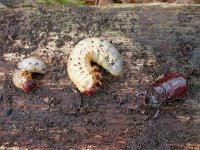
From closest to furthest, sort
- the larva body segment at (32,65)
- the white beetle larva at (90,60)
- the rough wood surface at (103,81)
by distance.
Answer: the rough wood surface at (103,81)
the white beetle larva at (90,60)
the larva body segment at (32,65)

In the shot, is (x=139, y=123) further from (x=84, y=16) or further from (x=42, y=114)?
(x=84, y=16)

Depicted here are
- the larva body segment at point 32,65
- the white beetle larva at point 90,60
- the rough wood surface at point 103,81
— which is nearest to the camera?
the rough wood surface at point 103,81

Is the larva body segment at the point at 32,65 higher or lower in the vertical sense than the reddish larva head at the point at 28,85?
higher

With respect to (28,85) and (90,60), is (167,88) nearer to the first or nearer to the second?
(90,60)

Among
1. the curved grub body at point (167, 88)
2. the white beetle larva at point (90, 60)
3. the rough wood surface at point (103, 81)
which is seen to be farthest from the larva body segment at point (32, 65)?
the curved grub body at point (167, 88)

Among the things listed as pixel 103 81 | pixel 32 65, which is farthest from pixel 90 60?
pixel 32 65

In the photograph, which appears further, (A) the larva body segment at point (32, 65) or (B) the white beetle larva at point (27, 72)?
(A) the larva body segment at point (32, 65)

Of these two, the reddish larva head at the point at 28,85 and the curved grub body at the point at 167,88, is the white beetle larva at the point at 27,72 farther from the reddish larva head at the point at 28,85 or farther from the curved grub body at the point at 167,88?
the curved grub body at the point at 167,88

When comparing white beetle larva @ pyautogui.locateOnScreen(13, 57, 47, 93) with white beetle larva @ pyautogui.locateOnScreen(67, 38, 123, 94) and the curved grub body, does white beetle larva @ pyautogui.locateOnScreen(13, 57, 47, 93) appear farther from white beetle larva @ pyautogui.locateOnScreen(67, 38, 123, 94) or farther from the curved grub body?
the curved grub body
